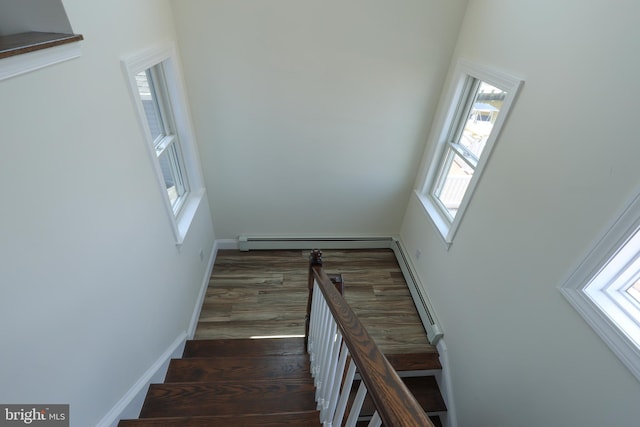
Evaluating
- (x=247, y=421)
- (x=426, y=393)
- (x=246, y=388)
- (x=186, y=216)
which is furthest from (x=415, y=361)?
(x=186, y=216)

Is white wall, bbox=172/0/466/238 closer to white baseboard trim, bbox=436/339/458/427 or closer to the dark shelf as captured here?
the dark shelf

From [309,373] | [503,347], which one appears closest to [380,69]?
[503,347]

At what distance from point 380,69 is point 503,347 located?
2.13m

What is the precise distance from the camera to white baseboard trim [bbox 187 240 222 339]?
257 centimetres

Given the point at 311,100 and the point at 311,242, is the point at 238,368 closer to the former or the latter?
the point at 311,242

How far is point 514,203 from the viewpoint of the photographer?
168cm

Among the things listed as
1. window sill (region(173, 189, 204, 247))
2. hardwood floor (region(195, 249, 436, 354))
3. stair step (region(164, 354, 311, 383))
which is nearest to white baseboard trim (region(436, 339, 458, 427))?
hardwood floor (region(195, 249, 436, 354))

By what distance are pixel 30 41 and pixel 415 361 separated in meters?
2.78

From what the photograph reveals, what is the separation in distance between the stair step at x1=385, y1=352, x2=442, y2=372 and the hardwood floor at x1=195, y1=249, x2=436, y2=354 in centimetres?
11

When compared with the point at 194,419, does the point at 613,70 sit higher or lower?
higher

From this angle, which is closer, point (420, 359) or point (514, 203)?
point (514, 203)

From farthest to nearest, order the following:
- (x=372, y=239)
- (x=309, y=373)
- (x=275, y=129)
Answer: (x=372, y=239)
(x=275, y=129)
(x=309, y=373)

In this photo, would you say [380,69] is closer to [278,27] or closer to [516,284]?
[278,27]

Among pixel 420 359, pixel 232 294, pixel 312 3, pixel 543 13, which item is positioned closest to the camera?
pixel 543 13
